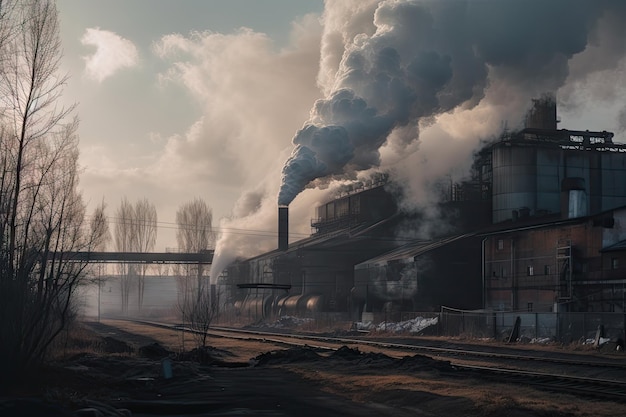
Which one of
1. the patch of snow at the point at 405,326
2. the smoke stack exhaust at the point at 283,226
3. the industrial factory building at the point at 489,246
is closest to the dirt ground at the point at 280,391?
the industrial factory building at the point at 489,246

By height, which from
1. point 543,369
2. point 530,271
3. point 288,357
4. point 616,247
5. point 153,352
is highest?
point 616,247

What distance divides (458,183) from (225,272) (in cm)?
2990

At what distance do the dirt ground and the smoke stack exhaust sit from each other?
36314 millimetres

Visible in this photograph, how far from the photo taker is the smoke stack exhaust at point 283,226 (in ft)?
222

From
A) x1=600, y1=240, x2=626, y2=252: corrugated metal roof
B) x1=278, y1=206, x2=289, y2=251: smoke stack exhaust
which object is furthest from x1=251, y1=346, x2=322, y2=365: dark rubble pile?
x1=278, y1=206, x2=289, y2=251: smoke stack exhaust

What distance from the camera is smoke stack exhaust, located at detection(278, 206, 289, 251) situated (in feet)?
222

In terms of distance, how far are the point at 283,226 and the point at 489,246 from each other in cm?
1971

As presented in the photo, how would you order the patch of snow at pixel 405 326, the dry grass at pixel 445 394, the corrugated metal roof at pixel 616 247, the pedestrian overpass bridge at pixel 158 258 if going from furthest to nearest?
the pedestrian overpass bridge at pixel 158 258 < the patch of snow at pixel 405 326 < the corrugated metal roof at pixel 616 247 < the dry grass at pixel 445 394

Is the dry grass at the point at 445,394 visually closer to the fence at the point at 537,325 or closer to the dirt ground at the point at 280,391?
the dirt ground at the point at 280,391

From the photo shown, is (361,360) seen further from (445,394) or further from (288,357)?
(445,394)

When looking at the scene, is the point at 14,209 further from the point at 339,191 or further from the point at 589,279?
the point at 339,191

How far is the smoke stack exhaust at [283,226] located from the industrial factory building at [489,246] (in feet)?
0.45

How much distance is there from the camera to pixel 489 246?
2299 inches

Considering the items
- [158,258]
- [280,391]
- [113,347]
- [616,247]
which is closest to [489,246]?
[616,247]
